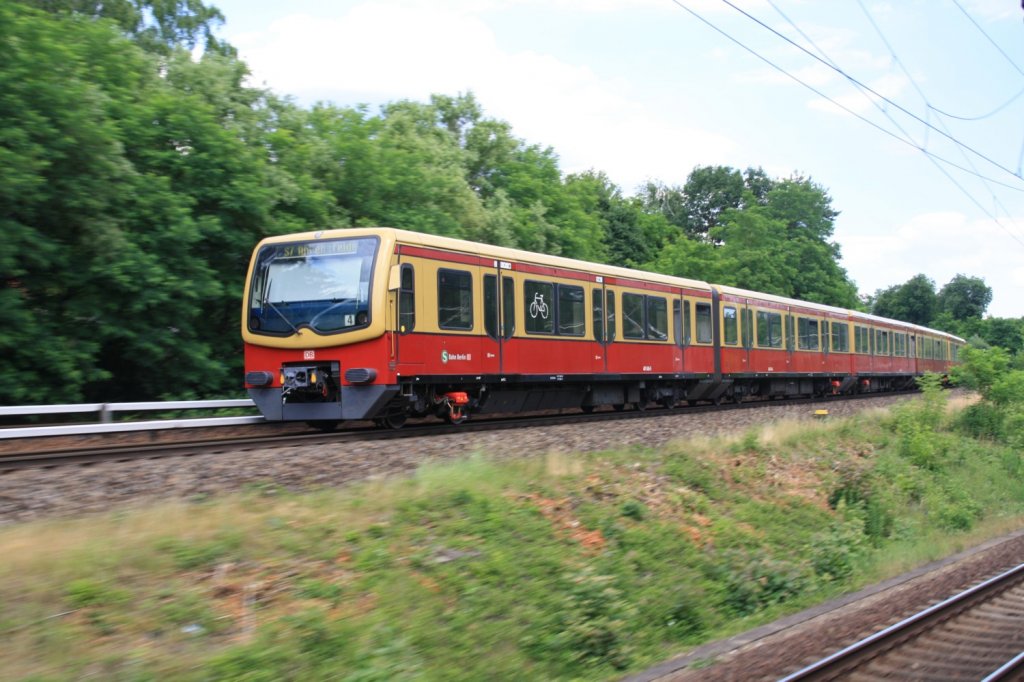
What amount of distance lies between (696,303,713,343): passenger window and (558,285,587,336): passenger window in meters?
5.86

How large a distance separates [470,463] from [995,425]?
64.2 ft

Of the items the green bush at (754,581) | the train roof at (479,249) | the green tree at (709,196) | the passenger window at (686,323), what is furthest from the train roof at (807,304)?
the green tree at (709,196)

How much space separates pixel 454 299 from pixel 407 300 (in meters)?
1.27

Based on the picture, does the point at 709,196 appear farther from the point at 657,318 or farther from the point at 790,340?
the point at 657,318

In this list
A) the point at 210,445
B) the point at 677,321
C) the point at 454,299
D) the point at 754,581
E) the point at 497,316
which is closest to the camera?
the point at 754,581

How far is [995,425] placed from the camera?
24.1 metres

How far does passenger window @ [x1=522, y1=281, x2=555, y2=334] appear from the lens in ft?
54.2

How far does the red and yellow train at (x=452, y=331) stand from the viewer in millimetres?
13250

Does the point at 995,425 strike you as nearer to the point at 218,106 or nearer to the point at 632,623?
the point at 632,623

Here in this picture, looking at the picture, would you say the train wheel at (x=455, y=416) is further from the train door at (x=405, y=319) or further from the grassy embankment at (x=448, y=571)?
the grassy embankment at (x=448, y=571)

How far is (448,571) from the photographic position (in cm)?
740

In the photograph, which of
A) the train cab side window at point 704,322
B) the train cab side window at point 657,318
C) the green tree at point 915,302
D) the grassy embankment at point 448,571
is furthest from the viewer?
the green tree at point 915,302

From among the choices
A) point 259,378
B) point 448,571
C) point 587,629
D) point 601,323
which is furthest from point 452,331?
point 587,629

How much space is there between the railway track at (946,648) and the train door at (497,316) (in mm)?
8453
